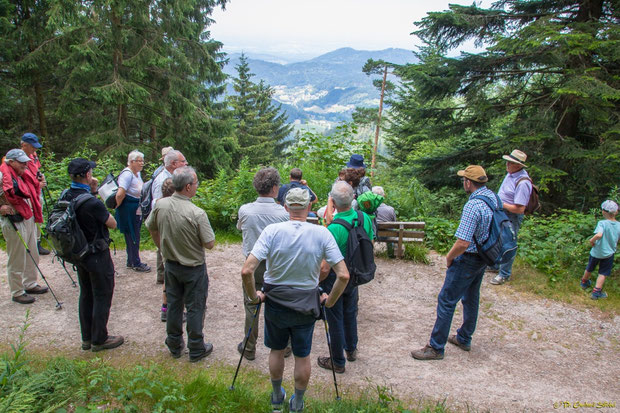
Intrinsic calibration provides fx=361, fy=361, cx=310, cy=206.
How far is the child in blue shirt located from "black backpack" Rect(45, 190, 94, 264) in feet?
22.6

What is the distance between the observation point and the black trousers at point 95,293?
381cm

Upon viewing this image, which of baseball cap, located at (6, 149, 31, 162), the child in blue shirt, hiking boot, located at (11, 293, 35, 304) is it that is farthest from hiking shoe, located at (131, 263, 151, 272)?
the child in blue shirt

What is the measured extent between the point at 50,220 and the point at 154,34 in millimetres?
13804

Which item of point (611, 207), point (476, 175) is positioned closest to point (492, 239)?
point (476, 175)

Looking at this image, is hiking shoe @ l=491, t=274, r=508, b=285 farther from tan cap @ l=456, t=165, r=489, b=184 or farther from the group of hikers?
tan cap @ l=456, t=165, r=489, b=184

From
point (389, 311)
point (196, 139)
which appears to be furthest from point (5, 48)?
point (389, 311)

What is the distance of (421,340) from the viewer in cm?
462

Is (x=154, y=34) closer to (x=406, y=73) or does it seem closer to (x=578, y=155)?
(x=406, y=73)

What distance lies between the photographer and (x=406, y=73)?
12.0 m

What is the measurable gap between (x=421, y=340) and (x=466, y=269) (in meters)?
1.26

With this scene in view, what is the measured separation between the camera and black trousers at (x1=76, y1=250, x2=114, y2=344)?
12.5 feet

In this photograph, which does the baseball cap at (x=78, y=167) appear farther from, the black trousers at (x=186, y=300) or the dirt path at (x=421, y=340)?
the dirt path at (x=421, y=340)

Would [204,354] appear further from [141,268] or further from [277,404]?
[141,268]

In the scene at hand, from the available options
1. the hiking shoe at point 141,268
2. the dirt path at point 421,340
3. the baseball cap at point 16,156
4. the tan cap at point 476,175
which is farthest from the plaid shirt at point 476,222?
the baseball cap at point 16,156
